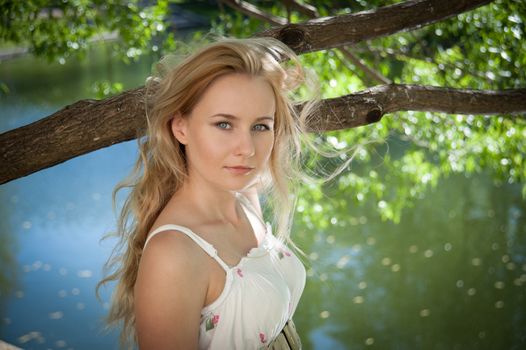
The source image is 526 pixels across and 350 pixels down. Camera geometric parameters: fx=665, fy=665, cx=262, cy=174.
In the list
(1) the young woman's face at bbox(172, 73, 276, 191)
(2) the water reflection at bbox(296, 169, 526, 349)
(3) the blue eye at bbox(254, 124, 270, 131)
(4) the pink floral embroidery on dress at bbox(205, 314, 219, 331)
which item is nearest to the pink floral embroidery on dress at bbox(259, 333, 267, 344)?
(4) the pink floral embroidery on dress at bbox(205, 314, 219, 331)

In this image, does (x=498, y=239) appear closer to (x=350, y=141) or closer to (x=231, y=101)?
(x=350, y=141)

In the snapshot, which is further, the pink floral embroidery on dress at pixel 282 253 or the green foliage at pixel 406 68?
the green foliage at pixel 406 68

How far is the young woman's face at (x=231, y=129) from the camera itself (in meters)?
1.78

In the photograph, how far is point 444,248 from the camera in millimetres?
7402

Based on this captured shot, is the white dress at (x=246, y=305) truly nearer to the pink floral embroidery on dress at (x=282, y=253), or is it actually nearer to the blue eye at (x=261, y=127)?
the pink floral embroidery on dress at (x=282, y=253)

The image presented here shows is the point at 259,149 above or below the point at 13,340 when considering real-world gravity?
above

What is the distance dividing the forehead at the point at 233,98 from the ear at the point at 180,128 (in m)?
0.06

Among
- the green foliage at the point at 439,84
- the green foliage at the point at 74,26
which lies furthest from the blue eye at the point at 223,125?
the green foliage at the point at 74,26

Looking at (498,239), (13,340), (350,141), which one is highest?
(350,141)

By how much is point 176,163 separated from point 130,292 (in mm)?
437

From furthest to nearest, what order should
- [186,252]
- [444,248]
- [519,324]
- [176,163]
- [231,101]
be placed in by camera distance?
[444,248] < [519,324] < [176,163] < [231,101] < [186,252]

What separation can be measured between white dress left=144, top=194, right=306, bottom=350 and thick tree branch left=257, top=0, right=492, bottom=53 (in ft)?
2.86

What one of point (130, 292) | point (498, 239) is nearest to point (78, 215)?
point (498, 239)

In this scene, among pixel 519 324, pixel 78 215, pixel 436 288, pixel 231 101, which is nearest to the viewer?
pixel 231 101
